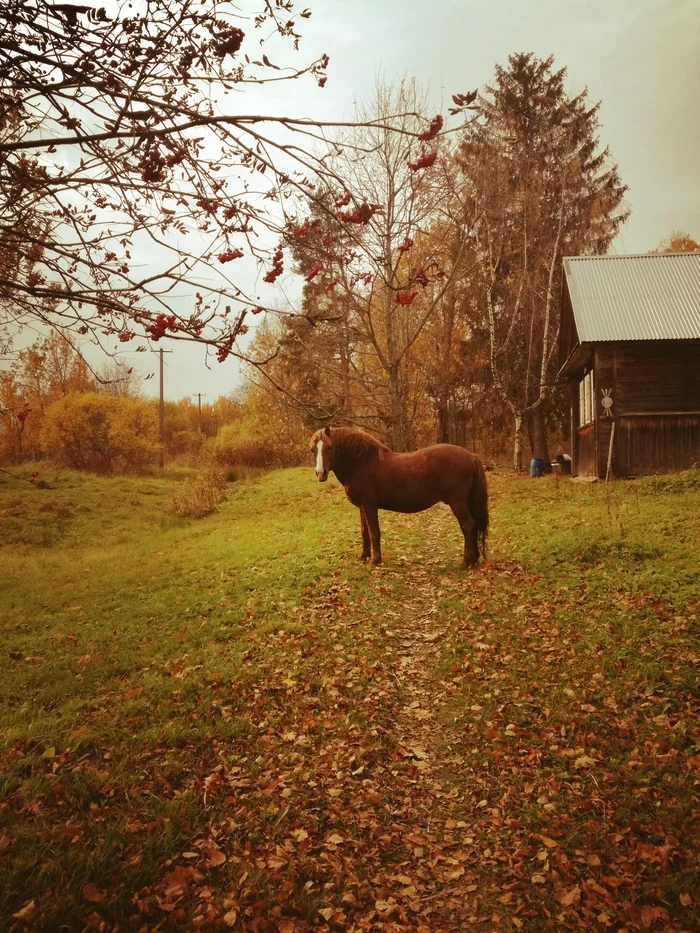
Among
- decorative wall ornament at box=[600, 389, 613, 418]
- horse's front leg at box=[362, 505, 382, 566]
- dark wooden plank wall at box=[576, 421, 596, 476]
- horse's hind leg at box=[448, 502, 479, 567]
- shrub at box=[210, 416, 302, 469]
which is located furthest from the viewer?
shrub at box=[210, 416, 302, 469]

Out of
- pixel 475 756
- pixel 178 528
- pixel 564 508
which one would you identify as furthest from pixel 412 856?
pixel 178 528

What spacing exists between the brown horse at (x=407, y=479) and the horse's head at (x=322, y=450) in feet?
0.05

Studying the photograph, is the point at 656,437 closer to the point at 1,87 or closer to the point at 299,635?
the point at 299,635

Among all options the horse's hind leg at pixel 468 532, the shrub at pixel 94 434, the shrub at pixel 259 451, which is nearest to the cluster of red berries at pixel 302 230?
the horse's hind leg at pixel 468 532

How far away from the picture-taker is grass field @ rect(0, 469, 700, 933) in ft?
11.3

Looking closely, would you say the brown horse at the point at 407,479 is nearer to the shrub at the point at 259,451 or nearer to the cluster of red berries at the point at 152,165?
the cluster of red berries at the point at 152,165

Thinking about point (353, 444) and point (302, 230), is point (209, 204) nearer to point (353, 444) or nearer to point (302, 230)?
point (302, 230)

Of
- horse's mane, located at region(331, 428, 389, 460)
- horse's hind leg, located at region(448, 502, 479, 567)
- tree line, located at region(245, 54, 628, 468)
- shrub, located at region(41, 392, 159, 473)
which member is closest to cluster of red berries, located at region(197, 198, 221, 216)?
horse's mane, located at region(331, 428, 389, 460)

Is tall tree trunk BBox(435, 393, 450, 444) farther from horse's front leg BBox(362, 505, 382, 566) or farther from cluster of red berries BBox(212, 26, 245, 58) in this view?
cluster of red berries BBox(212, 26, 245, 58)

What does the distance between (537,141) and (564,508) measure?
20.5 meters

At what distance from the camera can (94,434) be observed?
100 ft

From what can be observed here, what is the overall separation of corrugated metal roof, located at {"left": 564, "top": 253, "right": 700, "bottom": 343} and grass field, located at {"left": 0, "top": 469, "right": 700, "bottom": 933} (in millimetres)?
8856

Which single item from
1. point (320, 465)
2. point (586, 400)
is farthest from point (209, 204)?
point (586, 400)

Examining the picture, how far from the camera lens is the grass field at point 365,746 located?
11.3ft
